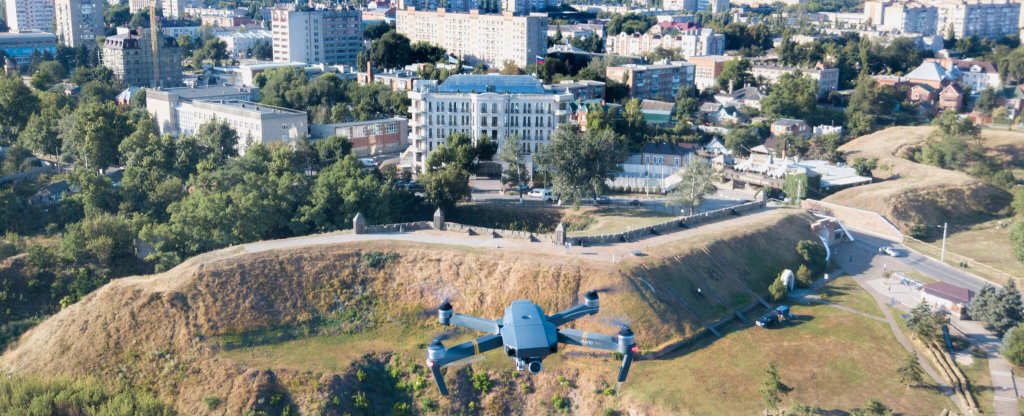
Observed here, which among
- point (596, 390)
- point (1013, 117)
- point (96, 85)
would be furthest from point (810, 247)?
point (96, 85)

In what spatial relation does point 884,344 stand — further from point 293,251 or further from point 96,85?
point 96,85

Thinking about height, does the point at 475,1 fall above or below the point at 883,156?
above

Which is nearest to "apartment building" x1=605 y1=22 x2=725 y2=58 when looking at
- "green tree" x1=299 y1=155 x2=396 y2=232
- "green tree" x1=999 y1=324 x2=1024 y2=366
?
"green tree" x1=299 y1=155 x2=396 y2=232

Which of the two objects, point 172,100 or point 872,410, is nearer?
point 872,410

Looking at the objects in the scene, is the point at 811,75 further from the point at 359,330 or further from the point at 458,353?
the point at 458,353

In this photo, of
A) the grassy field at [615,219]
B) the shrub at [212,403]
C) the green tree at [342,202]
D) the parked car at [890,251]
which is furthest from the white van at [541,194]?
the shrub at [212,403]

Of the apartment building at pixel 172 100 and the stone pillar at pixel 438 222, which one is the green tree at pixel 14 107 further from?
the stone pillar at pixel 438 222

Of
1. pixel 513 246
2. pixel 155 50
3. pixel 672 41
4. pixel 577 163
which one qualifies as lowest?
pixel 513 246

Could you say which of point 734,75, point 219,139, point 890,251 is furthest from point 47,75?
point 890,251
